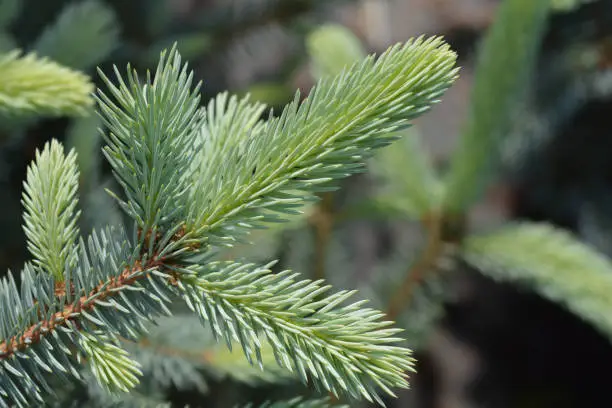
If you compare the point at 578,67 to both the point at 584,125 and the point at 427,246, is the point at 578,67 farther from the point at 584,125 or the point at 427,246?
the point at 427,246

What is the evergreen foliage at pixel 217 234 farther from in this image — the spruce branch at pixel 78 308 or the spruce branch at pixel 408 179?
the spruce branch at pixel 408 179

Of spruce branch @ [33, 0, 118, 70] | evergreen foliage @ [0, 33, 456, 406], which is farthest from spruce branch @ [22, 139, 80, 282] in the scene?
spruce branch @ [33, 0, 118, 70]

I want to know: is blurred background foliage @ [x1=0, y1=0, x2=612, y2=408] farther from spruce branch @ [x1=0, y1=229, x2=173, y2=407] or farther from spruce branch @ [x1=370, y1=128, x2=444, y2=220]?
spruce branch @ [x1=0, y1=229, x2=173, y2=407]

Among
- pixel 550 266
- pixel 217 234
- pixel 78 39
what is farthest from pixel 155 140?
pixel 550 266

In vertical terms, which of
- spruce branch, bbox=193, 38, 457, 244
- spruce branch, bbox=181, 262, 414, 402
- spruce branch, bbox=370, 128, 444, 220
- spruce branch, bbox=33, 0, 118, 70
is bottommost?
spruce branch, bbox=181, 262, 414, 402

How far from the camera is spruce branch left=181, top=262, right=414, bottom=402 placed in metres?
0.27

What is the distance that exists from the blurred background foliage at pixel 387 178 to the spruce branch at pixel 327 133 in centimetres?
12

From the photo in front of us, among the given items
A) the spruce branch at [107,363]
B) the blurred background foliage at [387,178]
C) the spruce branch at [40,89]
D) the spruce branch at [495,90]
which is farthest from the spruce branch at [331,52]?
the spruce branch at [107,363]

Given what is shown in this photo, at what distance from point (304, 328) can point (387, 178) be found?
398 mm

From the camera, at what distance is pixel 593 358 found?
1.01m

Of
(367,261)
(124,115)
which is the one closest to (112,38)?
(124,115)

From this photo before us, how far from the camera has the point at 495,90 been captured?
55cm

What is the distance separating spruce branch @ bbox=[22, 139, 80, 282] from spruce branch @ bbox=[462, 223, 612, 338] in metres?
0.40

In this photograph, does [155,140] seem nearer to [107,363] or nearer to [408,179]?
[107,363]
